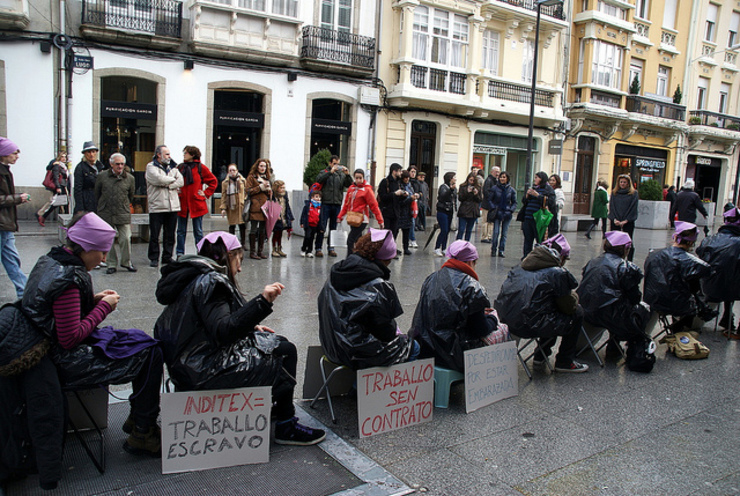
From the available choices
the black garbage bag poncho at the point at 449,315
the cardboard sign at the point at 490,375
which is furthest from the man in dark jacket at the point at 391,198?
the black garbage bag poncho at the point at 449,315

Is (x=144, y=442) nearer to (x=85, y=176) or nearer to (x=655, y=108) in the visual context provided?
(x=85, y=176)

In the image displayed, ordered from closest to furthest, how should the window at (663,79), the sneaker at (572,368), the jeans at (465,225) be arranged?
the sneaker at (572,368) < the jeans at (465,225) < the window at (663,79)

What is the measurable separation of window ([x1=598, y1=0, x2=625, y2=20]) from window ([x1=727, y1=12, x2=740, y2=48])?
9.30 m

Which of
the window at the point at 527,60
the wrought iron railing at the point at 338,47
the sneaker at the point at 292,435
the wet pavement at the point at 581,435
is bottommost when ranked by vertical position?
the wet pavement at the point at 581,435

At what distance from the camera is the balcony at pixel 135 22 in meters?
15.4

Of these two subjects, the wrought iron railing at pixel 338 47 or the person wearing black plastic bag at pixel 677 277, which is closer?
the person wearing black plastic bag at pixel 677 277

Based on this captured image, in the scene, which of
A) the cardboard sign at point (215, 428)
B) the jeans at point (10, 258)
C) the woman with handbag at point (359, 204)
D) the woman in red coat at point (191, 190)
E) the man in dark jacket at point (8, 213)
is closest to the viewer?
the cardboard sign at point (215, 428)

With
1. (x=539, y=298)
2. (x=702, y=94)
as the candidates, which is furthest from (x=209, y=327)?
(x=702, y=94)

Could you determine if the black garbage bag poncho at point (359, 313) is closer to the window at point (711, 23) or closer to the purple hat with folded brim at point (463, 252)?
the purple hat with folded brim at point (463, 252)

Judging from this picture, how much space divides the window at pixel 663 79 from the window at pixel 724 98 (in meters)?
4.86

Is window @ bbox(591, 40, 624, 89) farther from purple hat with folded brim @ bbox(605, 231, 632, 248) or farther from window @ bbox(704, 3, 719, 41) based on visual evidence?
purple hat with folded brim @ bbox(605, 231, 632, 248)

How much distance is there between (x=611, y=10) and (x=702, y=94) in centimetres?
906

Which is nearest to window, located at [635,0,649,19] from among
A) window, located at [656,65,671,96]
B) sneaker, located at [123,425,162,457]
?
window, located at [656,65,671,96]

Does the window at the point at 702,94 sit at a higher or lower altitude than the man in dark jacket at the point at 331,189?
higher
